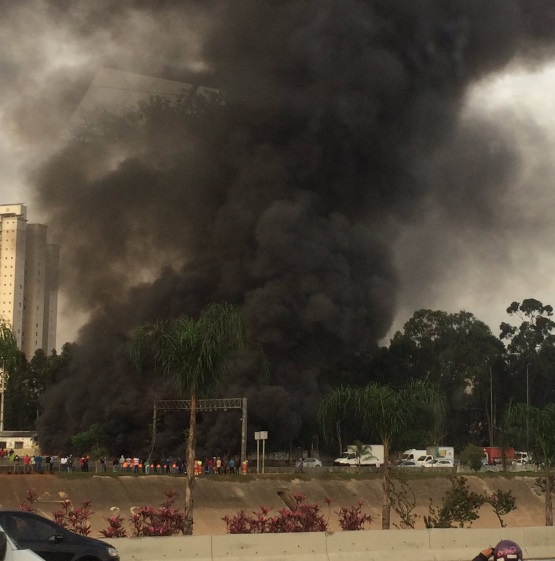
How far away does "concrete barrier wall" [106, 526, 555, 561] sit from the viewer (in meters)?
18.9

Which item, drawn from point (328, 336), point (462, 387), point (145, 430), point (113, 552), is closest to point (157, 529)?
point (113, 552)

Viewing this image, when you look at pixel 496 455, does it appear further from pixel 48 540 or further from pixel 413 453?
pixel 48 540

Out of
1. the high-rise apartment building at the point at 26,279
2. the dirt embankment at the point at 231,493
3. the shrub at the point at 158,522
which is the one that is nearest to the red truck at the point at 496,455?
the dirt embankment at the point at 231,493

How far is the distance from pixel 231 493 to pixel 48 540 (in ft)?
107

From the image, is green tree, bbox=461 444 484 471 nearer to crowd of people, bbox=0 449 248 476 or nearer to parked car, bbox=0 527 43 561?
crowd of people, bbox=0 449 248 476

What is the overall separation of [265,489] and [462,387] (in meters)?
56.8

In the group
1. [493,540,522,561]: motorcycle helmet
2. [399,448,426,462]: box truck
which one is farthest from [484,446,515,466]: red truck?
[493,540,522,561]: motorcycle helmet

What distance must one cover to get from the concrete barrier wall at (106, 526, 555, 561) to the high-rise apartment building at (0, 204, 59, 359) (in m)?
129

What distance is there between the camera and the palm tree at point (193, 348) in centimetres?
2739

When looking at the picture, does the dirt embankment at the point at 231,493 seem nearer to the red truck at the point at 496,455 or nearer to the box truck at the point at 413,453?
the box truck at the point at 413,453

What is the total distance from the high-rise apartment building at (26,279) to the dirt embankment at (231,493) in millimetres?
101682

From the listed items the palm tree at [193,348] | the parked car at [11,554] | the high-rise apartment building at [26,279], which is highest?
the high-rise apartment building at [26,279]

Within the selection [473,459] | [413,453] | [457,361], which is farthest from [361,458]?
[457,361]

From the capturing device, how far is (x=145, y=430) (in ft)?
252
